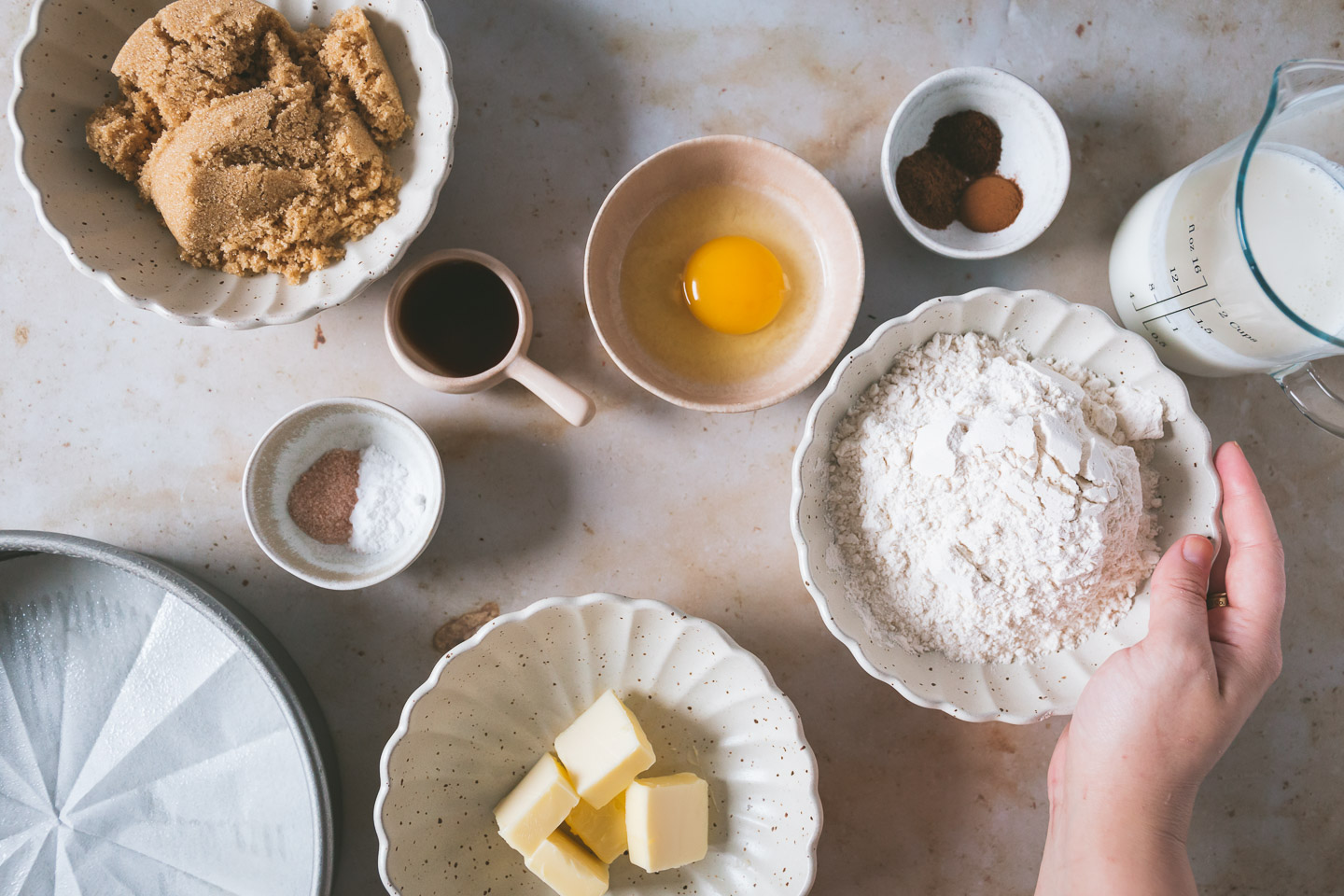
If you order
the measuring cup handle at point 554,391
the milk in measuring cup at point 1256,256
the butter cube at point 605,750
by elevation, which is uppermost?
the milk in measuring cup at point 1256,256

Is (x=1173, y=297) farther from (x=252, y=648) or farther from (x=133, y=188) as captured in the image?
(x=133, y=188)

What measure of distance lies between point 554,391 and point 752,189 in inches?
23.6

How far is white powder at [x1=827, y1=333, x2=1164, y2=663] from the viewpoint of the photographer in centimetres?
129

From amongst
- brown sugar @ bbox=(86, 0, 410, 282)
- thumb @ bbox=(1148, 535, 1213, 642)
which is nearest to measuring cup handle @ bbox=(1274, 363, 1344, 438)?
thumb @ bbox=(1148, 535, 1213, 642)

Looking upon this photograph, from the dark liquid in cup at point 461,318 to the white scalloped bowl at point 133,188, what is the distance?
5.0 inches

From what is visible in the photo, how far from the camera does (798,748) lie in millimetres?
1396

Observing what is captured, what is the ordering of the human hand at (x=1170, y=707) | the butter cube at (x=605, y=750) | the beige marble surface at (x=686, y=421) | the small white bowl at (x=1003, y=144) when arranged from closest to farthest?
the human hand at (x=1170, y=707) < the butter cube at (x=605, y=750) < the small white bowl at (x=1003, y=144) < the beige marble surface at (x=686, y=421)

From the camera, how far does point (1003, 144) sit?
158 centimetres

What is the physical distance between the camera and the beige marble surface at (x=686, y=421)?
1.61 m

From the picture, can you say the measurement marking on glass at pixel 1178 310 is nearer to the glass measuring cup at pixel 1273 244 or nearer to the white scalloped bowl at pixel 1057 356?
the glass measuring cup at pixel 1273 244

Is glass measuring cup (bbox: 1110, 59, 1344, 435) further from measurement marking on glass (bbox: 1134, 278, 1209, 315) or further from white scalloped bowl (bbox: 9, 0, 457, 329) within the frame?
white scalloped bowl (bbox: 9, 0, 457, 329)

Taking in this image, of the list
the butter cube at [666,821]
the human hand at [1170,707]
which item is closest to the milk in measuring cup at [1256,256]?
the human hand at [1170,707]

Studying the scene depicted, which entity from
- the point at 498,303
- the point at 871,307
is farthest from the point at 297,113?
the point at 871,307

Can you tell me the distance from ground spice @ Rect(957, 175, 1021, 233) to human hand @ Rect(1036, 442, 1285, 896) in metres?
0.65
